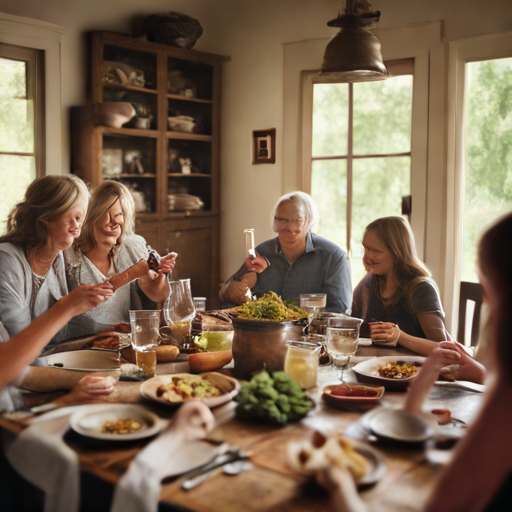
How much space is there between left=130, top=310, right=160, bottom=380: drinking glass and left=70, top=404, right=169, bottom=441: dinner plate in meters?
0.33

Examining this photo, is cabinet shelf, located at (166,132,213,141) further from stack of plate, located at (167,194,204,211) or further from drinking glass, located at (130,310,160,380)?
drinking glass, located at (130,310,160,380)

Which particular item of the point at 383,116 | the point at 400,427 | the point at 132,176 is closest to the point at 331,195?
the point at 383,116

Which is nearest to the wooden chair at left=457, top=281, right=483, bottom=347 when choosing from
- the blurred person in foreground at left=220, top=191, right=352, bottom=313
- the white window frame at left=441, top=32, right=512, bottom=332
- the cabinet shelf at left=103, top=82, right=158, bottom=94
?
the blurred person in foreground at left=220, top=191, right=352, bottom=313

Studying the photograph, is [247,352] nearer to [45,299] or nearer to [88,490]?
[88,490]

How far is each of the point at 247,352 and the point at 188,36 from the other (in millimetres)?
3259

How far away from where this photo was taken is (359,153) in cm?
400

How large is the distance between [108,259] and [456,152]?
2.31 meters

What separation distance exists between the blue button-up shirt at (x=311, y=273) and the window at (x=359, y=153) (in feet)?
3.51

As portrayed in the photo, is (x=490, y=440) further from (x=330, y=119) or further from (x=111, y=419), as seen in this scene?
(x=330, y=119)

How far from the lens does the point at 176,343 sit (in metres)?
1.91

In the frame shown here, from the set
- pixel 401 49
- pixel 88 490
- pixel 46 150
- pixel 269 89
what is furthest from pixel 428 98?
pixel 88 490

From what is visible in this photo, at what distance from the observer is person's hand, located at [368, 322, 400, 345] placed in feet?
6.24

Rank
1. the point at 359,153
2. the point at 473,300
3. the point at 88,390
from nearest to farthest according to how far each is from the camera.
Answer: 1. the point at 88,390
2. the point at 473,300
3. the point at 359,153

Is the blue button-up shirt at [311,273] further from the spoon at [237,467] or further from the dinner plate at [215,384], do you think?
the spoon at [237,467]
